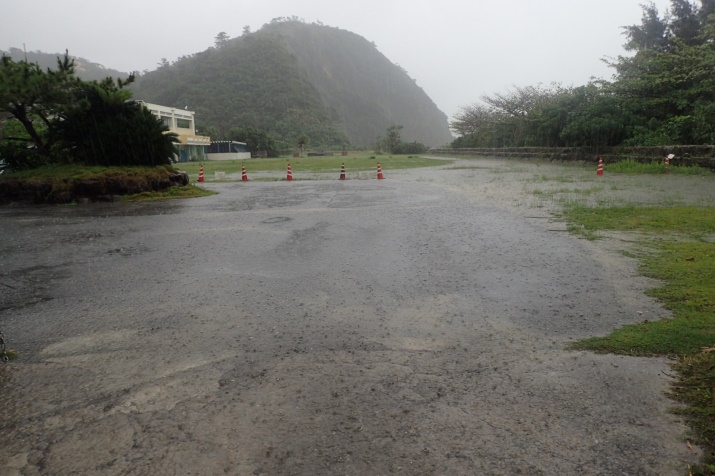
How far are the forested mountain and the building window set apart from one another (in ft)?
34.8

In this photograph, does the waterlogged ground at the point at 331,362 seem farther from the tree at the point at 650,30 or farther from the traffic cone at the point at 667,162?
the tree at the point at 650,30

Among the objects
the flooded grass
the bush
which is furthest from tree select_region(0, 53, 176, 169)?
the bush

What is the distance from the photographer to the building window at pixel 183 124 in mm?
63219

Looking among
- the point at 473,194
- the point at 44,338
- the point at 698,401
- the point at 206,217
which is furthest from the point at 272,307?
the point at 473,194

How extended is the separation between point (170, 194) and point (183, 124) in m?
55.6

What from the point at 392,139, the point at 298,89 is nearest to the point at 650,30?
the point at 392,139

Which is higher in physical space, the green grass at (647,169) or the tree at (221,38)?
the tree at (221,38)

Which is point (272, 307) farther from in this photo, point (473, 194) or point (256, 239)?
point (473, 194)

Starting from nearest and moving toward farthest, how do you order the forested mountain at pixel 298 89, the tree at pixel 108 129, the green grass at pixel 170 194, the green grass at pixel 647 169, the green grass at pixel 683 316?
the green grass at pixel 683 316, the green grass at pixel 170 194, the tree at pixel 108 129, the green grass at pixel 647 169, the forested mountain at pixel 298 89

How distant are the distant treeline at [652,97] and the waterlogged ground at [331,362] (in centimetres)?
1801

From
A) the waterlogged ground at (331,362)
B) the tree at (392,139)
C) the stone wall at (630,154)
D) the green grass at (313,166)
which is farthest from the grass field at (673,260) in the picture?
the tree at (392,139)

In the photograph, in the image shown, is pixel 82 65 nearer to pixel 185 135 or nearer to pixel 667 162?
pixel 185 135

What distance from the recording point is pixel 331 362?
3307 millimetres

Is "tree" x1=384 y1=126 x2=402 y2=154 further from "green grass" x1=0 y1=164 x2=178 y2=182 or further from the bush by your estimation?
"green grass" x1=0 y1=164 x2=178 y2=182
